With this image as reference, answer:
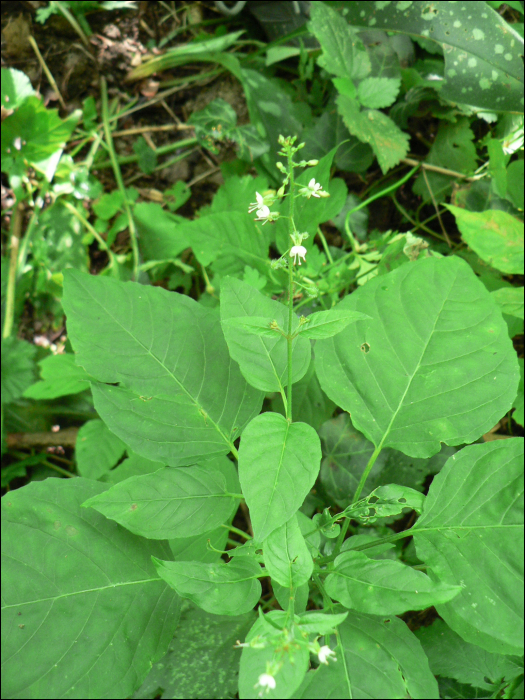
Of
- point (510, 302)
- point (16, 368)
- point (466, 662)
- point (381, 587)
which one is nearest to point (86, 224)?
point (16, 368)

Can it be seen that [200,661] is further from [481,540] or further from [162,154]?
[162,154]

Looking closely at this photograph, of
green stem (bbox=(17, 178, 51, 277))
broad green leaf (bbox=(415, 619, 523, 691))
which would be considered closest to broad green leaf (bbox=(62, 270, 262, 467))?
broad green leaf (bbox=(415, 619, 523, 691))

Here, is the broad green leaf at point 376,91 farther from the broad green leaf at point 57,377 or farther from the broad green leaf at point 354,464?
the broad green leaf at point 57,377

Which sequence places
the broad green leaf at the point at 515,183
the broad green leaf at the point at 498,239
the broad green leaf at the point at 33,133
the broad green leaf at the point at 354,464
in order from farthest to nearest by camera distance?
1. the broad green leaf at the point at 33,133
2. the broad green leaf at the point at 515,183
3. the broad green leaf at the point at 498,239
4. the broad green leaf at the point at 354,464

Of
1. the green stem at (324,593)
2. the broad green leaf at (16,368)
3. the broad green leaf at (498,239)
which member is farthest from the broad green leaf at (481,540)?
the broad green leaf at (16,368)

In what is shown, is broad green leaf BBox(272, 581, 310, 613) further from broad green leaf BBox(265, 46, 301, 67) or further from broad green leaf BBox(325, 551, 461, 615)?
broad green leaf BBox(265, 46, 301, 67)

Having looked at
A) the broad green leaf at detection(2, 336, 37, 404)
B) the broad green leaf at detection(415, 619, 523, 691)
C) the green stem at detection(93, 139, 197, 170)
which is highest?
the green stem at detection(93, 139, 197, 170)
